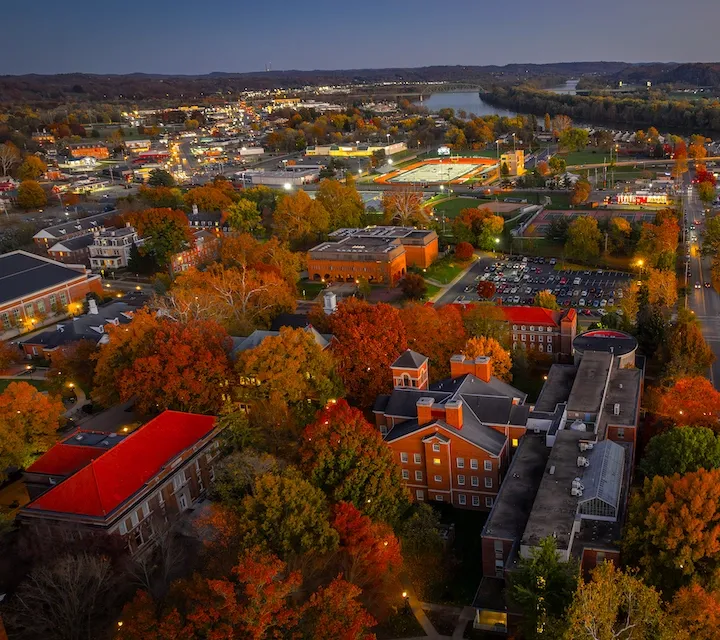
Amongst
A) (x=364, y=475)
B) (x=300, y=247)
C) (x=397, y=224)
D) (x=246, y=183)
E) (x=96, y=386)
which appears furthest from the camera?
(x=246, y=183)

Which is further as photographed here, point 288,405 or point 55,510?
point 288,405

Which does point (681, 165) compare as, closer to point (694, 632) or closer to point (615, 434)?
point (615, 434)

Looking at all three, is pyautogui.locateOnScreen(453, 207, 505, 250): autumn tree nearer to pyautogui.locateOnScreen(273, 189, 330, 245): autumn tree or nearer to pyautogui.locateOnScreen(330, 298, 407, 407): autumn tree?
pyautogui.locateOnScreen(273, 189, 330, 245): autumn tree

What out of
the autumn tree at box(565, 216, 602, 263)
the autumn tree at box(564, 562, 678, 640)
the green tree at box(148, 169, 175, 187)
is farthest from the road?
the green tree at box(148, 169, 175, 187)

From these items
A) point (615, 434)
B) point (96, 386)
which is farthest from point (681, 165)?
point (96, 386)

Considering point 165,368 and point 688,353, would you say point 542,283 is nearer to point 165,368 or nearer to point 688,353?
point 688,353
